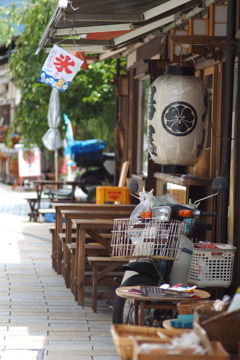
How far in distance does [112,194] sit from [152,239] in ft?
16.9

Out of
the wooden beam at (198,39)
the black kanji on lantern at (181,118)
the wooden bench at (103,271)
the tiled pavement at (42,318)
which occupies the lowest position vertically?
the tiled pavement at (42,318)

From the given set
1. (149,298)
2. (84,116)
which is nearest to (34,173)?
(84,116)

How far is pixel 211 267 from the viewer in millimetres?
5434

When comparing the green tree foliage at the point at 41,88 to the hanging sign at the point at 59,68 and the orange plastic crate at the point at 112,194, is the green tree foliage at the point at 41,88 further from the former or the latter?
the hanging sign at the point at 59,68

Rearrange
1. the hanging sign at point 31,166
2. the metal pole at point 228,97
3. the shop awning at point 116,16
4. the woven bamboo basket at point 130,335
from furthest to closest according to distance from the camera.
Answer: the hanging sign at point 31,166 < the shop awning at point 116,16 < the metal pole at point 228,97 < the woven bamboo basket at point 130,335

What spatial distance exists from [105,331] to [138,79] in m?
6.22

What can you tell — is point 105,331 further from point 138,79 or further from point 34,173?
point 34,173

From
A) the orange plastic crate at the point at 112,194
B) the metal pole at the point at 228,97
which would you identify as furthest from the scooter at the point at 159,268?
the orange plastic crate at the point at 112,194

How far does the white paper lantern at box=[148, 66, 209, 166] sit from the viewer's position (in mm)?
6090

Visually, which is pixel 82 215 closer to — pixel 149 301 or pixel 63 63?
pixel 63 63

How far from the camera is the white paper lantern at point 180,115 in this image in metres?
6.09

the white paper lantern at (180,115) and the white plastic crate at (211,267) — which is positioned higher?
the white paper lantern at (180,115)

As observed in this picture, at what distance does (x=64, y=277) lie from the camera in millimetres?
8289

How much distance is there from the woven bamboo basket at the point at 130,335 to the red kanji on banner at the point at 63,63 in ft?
15.6
